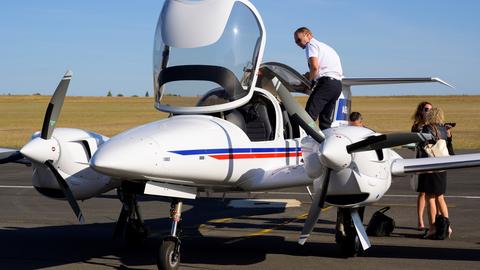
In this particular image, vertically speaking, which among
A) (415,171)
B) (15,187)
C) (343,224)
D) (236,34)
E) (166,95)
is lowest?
(15,187)

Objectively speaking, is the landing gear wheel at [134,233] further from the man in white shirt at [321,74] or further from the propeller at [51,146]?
the man in white shirt at [321,74]

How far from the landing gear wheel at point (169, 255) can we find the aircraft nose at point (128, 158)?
1020mm

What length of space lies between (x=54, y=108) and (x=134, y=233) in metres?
2.37

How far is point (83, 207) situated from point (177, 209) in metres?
7.37

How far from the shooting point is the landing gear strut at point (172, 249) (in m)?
9.35

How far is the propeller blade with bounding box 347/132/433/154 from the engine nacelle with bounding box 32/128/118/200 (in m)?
3.89

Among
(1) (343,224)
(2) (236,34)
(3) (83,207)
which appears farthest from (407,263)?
(3) (83,207)

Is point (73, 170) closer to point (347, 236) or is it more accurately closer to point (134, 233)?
point (134, 233)


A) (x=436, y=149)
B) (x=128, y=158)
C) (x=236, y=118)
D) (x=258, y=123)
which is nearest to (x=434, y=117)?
(x=436, y=149)

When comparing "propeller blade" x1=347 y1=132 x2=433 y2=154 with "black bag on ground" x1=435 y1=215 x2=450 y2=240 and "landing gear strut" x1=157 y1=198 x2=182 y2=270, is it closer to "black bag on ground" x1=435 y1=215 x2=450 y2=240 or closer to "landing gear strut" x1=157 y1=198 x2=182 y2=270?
"landing gear strut" x1=157 y1=198 x2=182 y2=270

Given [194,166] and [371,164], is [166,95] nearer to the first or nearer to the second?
[194,166]

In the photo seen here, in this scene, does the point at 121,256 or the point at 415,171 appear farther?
the point at 121,256

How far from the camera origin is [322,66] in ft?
37.9

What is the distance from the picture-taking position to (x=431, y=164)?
10.2m
